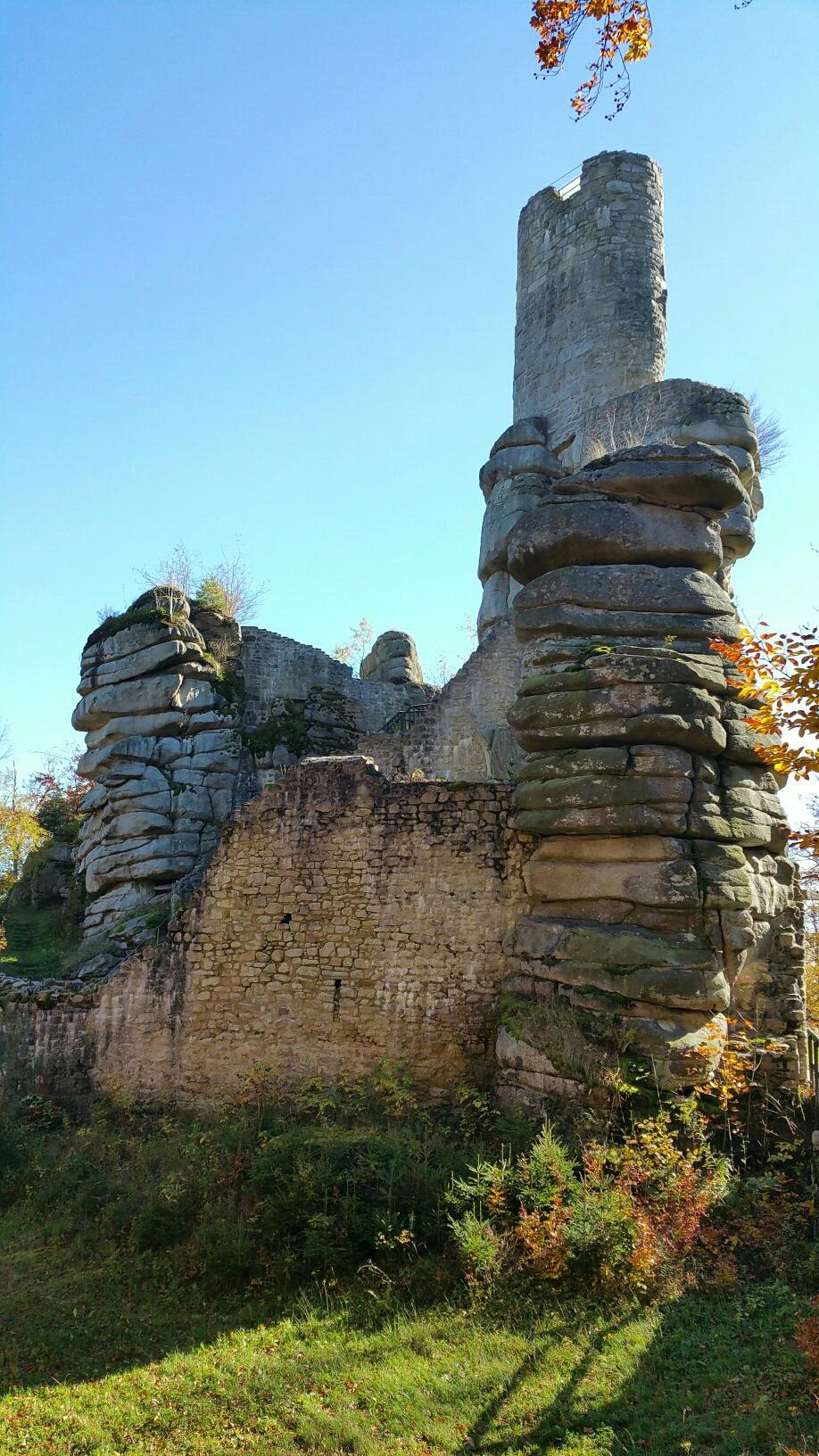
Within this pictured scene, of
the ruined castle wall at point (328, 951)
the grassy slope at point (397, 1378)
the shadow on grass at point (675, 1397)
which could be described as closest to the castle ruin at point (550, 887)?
the ruined castle wall at point (328, 951)

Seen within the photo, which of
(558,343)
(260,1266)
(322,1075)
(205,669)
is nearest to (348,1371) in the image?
(260,1266)

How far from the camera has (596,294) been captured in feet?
60.6

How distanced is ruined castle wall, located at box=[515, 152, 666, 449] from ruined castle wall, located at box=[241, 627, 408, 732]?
23.0 ft

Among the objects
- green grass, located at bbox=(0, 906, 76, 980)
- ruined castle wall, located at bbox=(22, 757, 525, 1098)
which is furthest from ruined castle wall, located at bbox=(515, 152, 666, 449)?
green grass, located at bbox=(0, 906, 76, 980)

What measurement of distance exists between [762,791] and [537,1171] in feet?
16.2

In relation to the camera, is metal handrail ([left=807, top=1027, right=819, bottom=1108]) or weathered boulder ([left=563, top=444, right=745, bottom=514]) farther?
weathered boulder ([left=563, top=444, right=745, bottom=514])

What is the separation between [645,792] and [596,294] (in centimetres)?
1278

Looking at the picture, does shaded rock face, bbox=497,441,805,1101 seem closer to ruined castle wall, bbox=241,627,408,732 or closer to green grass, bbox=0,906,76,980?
green grass, bbox=0,906,76,980

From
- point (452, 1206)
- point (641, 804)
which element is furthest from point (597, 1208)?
point (641, 804)

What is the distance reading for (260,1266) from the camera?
822 cm

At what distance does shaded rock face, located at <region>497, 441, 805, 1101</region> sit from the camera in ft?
30.5

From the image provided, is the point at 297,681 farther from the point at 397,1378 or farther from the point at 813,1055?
the point at 397,1378

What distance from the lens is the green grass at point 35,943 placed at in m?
16.2

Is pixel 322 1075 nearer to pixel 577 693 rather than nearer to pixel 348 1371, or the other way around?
pixel 348 1371
